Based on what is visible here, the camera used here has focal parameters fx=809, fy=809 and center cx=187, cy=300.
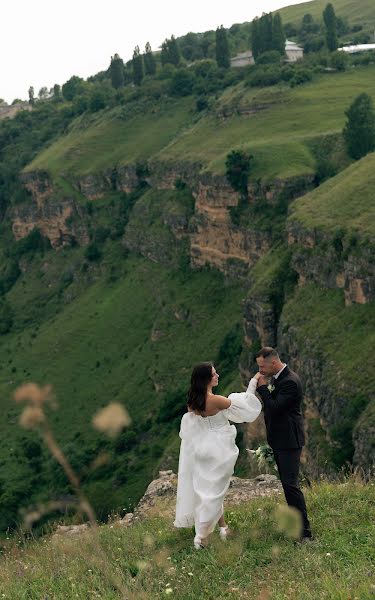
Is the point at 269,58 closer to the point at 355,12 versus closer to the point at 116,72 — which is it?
the point at 116,72

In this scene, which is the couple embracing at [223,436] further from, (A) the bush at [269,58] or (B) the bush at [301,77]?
(A) the bush at [269,58]

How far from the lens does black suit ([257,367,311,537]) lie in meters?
11.3

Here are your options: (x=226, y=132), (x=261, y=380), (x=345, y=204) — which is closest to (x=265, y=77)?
(x=226, y=132)

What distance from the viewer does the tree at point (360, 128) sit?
5975 centimetres

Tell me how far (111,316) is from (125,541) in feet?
214

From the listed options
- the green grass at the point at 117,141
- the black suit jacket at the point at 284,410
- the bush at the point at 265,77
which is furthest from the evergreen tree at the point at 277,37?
the black suit jacket at the point at 284,410

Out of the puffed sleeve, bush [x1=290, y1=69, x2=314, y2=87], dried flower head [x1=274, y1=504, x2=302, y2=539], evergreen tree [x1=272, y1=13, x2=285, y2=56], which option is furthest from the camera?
evergreen tree [x1=272, y1=13, x2=285, y2=56]

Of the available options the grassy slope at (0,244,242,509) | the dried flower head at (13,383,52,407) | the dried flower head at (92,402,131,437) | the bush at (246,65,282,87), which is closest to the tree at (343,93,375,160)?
the grassy slope at (0,244,242,509)

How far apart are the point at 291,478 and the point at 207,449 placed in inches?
49.9

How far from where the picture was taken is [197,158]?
7794 cm

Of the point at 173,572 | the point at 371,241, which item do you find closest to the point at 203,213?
the point at 371,241

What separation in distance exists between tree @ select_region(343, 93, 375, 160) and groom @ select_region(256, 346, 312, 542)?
51701mm

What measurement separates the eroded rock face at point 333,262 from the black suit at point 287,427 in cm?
2807

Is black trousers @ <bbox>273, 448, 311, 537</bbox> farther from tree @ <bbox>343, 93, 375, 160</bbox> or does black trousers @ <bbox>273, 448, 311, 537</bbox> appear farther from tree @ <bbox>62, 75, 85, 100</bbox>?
tree @ <bbox>62, 75, 85, 100</bbox>
